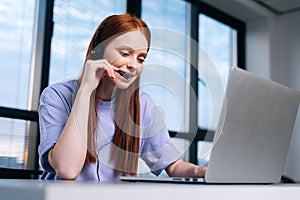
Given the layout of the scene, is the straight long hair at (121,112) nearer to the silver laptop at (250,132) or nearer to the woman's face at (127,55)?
the woman's face at (127,55)

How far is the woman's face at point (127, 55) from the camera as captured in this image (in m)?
1.07

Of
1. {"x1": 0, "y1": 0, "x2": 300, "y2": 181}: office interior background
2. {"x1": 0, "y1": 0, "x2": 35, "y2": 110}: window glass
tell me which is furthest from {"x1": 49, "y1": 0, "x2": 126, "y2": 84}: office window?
{"x1": 0, "y1": 0, "x2": 35, "y2": 110}: window glass

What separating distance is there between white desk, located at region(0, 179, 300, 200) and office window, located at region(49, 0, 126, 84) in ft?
4.93

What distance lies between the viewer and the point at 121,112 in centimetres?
120

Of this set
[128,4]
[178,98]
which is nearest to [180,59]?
[178,98]

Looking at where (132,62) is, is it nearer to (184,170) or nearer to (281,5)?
(184,170)

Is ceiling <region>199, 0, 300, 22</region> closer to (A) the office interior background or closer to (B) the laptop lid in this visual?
(A) the office interior background

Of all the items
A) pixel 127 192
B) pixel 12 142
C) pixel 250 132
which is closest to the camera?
pixel 127 192

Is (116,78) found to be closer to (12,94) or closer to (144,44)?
(144,44)

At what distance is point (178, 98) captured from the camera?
123 cm

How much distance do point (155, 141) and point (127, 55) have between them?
33 centimetres

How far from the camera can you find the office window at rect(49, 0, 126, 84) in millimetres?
2176

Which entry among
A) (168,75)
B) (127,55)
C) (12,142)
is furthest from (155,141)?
(12,142)

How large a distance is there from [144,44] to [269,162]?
44 centimetres
